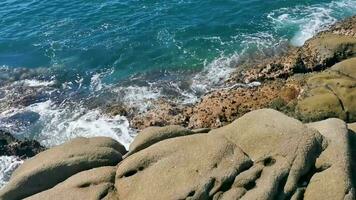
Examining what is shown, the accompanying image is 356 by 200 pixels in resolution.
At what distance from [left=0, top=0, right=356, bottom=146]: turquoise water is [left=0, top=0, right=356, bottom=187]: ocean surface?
5.3 inches

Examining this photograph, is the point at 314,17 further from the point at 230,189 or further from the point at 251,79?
the point at 230,189

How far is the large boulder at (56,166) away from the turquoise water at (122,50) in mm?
15951

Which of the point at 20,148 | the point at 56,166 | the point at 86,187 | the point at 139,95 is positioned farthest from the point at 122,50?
the point at 86,187

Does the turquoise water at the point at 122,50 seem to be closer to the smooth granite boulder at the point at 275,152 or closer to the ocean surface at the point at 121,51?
the ocean surface at the point at 121,51

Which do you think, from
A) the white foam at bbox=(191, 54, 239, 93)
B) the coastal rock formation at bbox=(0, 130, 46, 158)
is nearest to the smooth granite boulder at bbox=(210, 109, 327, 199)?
the white foam at bbox=(191, 54, 239, 93)

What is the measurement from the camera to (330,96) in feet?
150

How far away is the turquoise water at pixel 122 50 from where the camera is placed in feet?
197

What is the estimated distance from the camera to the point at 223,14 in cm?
7469

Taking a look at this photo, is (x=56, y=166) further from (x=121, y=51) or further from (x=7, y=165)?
(x=121, y=51)

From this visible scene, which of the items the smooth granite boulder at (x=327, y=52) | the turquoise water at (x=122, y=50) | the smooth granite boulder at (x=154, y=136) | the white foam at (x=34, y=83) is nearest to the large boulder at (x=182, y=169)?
the smooth granite boulder at (x=154, y=136)

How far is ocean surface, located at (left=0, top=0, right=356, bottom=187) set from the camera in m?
59.8

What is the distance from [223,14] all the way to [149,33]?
10.9 meters

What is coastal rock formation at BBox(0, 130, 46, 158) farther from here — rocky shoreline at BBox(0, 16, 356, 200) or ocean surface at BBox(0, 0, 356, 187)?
rocky shoreline at BBox(0, 16, 356, 200)

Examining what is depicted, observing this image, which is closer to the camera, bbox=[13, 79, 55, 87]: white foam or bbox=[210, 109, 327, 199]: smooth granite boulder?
bbox=[210, 109, 327, 199]: smooth granite boulder
